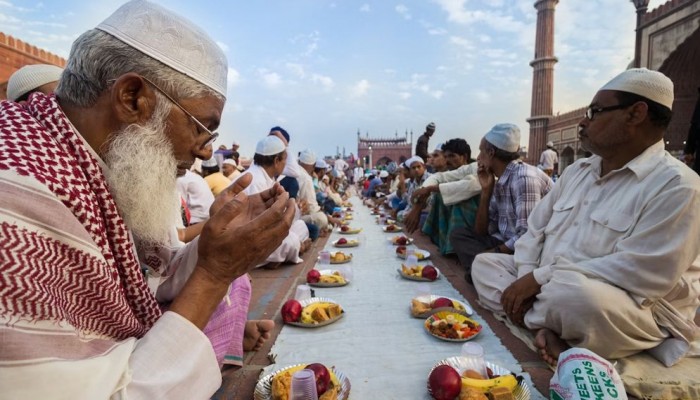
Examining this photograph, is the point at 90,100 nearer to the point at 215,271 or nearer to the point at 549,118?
the point at 215,271

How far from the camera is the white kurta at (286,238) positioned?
4012mm

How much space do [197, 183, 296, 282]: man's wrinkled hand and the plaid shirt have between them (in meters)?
2.65

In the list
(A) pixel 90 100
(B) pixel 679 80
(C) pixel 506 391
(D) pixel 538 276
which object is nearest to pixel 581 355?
(C) pixel 506 391

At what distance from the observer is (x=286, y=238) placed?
4.13 meters

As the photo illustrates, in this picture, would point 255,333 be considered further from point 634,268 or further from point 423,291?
point 634,268

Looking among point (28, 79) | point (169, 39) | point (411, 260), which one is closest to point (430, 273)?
point (411, 260)

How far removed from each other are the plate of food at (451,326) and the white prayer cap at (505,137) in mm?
1886

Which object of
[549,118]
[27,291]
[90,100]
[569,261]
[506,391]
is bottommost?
[506,391]

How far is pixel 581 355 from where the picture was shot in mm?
1493

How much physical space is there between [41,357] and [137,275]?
51 centimetres

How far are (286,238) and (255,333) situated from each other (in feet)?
6.87

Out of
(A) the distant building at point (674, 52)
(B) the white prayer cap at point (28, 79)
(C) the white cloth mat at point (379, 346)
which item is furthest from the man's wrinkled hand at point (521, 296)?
(A) the distant building at point (674, 52)

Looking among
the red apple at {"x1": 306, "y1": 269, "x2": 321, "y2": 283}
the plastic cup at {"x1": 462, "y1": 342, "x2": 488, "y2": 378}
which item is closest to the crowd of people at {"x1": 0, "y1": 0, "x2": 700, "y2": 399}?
the plastic cup at {"x1": 462, "y1": 342, "x2": 488, "y2": 378}

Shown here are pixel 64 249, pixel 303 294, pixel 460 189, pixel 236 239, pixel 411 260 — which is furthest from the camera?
pixel 460 189
